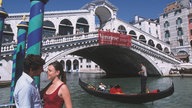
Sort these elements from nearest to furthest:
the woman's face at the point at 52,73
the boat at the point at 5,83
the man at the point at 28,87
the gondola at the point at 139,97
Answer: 1. the man at the point at 28,87
2. the woman's face at the point at 52,73
3. the gondola at the point at 139,97
4. the boat at the point at 5,83

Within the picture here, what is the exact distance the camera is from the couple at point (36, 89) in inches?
65.9

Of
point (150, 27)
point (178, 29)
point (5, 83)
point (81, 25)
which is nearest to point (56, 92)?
point (5, 83)

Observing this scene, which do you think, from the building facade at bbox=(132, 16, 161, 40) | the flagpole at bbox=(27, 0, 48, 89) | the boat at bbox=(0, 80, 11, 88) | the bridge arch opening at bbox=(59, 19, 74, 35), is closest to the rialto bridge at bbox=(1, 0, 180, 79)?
the bridge arch opening at bbox=(59, 19, 74, 35)

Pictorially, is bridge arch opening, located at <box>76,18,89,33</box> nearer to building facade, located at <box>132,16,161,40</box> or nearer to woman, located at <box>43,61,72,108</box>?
building facade, located at <box>132,16,161,40</box>

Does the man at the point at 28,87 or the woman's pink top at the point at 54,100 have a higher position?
the man at the point at 28,87

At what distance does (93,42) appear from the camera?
1622 cm

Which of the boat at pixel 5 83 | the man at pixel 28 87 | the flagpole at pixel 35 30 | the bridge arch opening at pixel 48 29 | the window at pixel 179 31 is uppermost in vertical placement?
the window at pixel 179 31

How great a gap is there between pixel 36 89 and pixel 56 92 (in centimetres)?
18

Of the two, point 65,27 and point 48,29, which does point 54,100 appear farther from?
point 65,27

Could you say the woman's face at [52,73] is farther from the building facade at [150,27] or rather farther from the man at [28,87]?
the building facade at [150,27]

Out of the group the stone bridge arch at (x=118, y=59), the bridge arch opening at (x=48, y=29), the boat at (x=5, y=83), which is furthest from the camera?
the bridge arch opening at (x=48, y=29)

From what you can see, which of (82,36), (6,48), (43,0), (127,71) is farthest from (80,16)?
(43,0)

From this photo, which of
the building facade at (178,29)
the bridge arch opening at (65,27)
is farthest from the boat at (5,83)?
the building facade at (178,29)

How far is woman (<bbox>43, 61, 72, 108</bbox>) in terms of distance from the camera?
189cm
